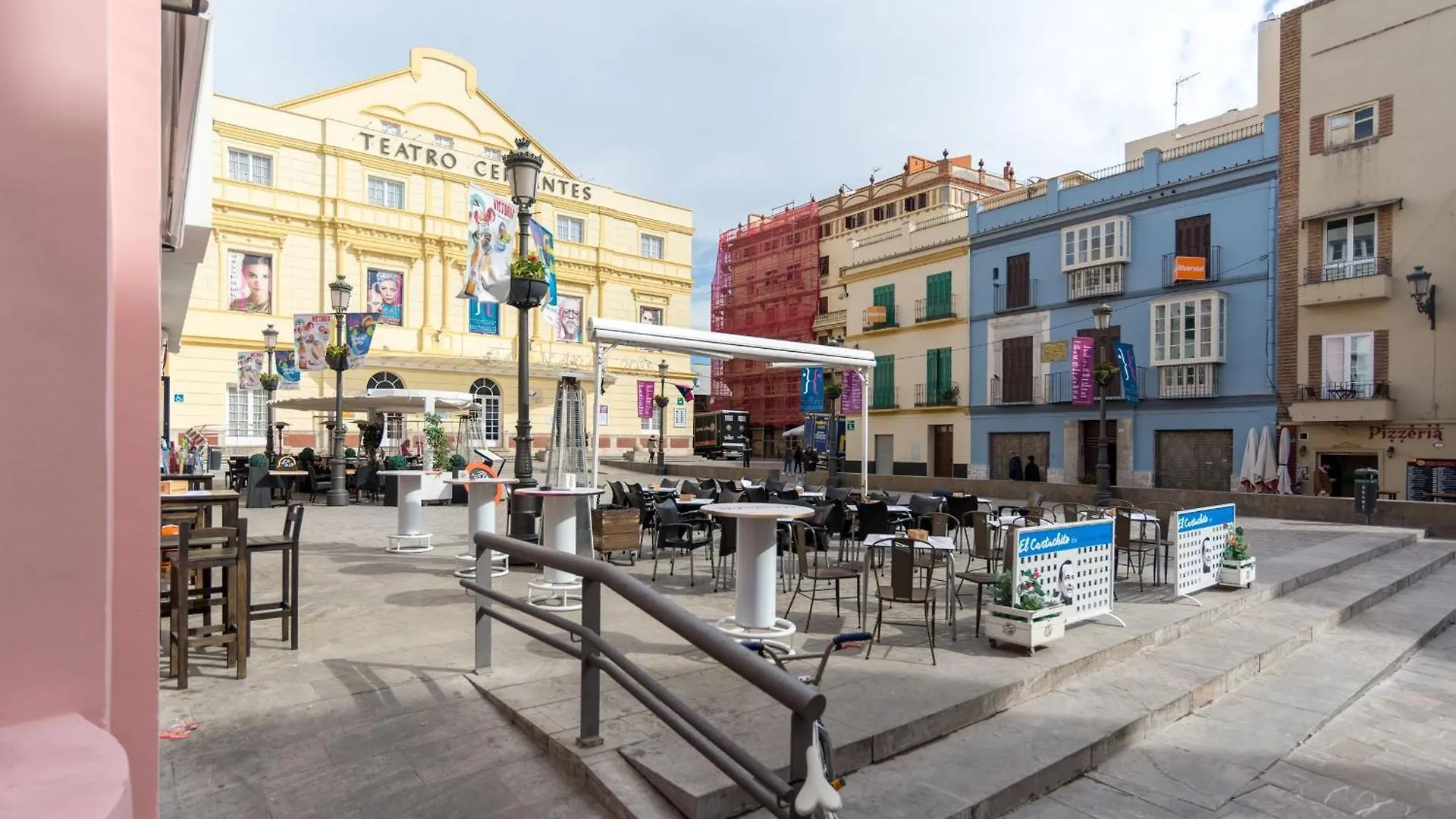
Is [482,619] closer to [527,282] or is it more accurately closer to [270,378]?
[527,282]

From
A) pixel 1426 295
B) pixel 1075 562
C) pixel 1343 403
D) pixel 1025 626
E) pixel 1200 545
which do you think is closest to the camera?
pixel 1025 626

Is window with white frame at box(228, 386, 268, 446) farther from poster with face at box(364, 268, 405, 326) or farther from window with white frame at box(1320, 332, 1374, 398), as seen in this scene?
window with white frame at box(1320, 332, 1374, 398)

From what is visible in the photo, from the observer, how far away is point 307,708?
4.25m

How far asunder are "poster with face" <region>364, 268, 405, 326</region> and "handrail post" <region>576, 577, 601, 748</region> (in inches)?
1194

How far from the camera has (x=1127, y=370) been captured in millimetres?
23203

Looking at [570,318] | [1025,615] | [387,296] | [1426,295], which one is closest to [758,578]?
[1025,615]

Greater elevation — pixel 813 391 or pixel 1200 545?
pixel 813 391

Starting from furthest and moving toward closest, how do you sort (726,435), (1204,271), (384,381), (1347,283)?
(726,435)
(384,381)
(1204,271)
(1347,283)

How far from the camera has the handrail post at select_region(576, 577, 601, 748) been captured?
3.55 metres

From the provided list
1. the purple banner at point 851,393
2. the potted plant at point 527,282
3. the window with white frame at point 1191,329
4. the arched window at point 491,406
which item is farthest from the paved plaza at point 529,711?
the arched window at point 491,406

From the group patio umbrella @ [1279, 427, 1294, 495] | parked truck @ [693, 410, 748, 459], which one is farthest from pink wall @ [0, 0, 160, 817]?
parked truck @ [693, 410, 748, 459]

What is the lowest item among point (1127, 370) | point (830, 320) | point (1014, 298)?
point (1127, 370)

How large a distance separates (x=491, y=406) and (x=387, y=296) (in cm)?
611

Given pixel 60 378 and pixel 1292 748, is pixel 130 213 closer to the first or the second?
pixel 60 378
